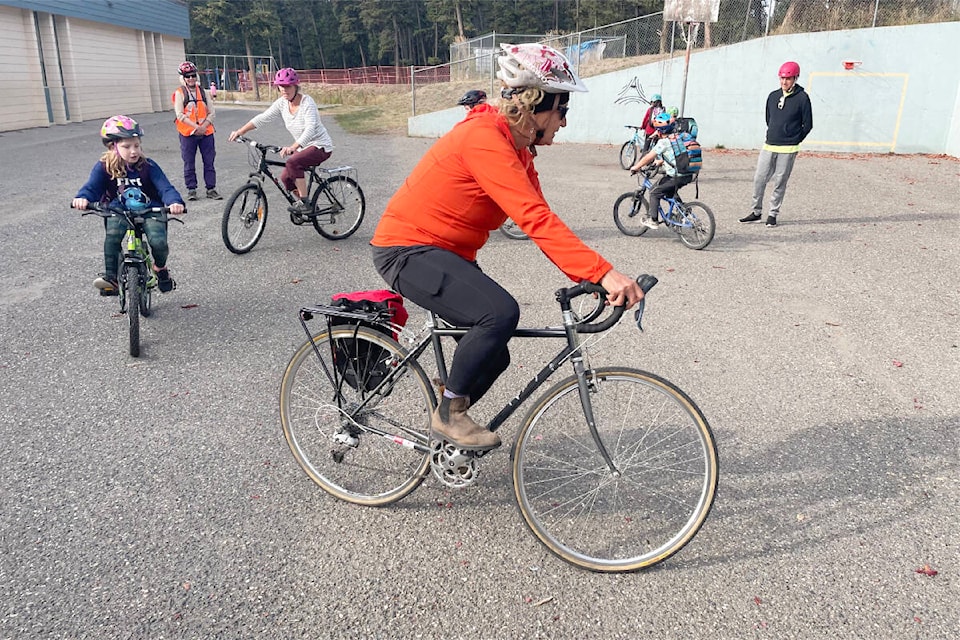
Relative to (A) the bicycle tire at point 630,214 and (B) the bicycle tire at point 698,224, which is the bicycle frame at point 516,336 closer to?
(B) the bicycle tire at point 698,224

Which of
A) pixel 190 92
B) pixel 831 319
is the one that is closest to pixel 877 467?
pixel 831 319

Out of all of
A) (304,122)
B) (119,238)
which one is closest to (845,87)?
(304,122)

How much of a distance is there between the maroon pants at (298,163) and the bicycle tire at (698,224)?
440cm

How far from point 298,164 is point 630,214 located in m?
4.16

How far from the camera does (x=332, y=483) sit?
3561 millimetres

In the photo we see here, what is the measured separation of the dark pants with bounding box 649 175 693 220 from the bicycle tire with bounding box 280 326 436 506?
5.94 meters

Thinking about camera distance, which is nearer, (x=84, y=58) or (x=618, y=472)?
(x=618, y=472)

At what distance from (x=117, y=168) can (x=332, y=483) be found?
3489mm

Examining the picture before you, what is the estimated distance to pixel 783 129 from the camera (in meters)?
9.51

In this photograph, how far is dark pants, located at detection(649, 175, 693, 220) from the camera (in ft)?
28.4

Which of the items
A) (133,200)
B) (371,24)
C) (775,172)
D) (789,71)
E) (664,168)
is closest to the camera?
(133,200)

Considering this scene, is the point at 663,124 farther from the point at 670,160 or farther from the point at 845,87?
the point at 845,87

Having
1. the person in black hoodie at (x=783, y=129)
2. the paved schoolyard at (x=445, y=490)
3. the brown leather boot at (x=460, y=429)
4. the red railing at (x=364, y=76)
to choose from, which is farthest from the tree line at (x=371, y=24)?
the brown leather boot at (x=460, y=429)

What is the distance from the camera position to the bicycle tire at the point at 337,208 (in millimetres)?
8438
